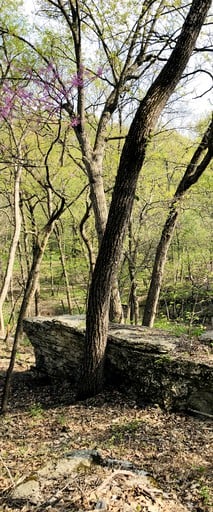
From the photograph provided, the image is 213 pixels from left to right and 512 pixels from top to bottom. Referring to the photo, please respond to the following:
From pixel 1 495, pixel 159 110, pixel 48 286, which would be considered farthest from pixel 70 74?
pixel 48 286

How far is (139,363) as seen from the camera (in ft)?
17.4

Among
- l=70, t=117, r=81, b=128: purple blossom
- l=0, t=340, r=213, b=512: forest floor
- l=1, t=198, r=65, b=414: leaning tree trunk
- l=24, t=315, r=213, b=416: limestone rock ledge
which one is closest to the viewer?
l=0, t=340, r=213, b=512: forest floor

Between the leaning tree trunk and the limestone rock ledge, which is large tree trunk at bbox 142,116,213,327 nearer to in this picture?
the limestone rock ledge

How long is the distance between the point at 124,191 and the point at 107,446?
9.58ft

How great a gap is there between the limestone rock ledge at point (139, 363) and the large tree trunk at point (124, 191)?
0.32m

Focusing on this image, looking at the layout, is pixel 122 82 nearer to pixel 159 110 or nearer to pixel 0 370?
pixel 159 110

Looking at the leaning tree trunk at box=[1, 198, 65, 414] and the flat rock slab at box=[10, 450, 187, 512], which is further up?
the leaning tree trunk at box=[1, 198, 65, 414]

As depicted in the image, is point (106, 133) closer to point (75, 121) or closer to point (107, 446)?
point (75, 121)

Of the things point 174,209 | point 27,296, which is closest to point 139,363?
point 27,296

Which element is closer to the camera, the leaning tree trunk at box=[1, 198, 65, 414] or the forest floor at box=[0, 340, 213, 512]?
the forest floor at box=[0, 340, 213, 512]

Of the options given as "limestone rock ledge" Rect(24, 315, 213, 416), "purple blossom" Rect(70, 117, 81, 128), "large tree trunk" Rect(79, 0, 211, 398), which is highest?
"purple blossom" Rect(70, 117, 81, 128)

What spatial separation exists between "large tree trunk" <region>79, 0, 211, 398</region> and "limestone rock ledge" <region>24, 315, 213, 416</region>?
1.06ft

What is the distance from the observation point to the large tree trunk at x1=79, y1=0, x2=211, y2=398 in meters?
4.19

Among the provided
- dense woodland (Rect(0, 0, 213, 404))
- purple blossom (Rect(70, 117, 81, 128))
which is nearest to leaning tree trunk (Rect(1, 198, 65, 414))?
dense woodland (Rect(0, 0, 213, 404))
